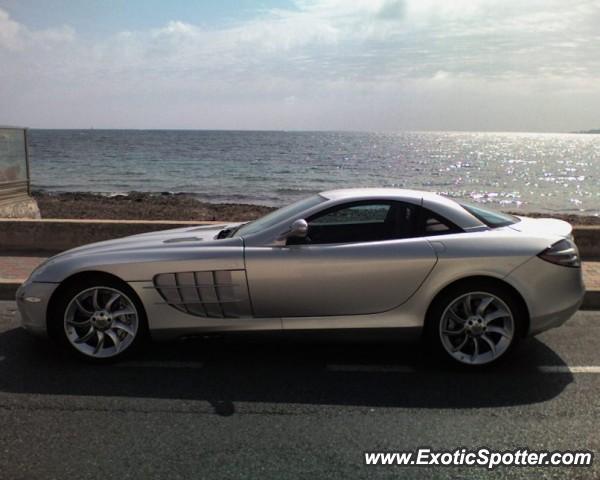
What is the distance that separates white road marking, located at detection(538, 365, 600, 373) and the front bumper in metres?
3.72

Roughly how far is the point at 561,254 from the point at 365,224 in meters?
1.48

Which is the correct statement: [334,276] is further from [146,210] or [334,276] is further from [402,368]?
[146,210]

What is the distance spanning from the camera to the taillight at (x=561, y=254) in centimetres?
437

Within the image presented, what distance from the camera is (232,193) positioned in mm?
31766

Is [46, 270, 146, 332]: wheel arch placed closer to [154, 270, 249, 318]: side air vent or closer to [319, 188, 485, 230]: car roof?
[154, 270, 249, 318]: side air vent

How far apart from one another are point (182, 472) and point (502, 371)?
8.35ft

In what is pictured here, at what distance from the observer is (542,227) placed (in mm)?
4750

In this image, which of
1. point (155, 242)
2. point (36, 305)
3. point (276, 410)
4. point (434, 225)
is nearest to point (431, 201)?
point (434, 225)

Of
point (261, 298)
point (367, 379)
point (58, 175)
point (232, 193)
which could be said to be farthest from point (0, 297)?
point (58, 175)

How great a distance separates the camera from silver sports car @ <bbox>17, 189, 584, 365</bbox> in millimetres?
4305

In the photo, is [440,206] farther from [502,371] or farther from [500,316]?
[502,371]

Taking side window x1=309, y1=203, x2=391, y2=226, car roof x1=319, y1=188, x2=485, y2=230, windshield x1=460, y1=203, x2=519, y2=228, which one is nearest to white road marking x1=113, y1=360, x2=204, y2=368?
side window x1=309, y1=203, x2=391, y2=226

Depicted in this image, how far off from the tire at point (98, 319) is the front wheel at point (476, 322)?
2.19 metres

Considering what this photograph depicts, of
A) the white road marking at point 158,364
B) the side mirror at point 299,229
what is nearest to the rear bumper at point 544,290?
the side mirror at point 299,229
